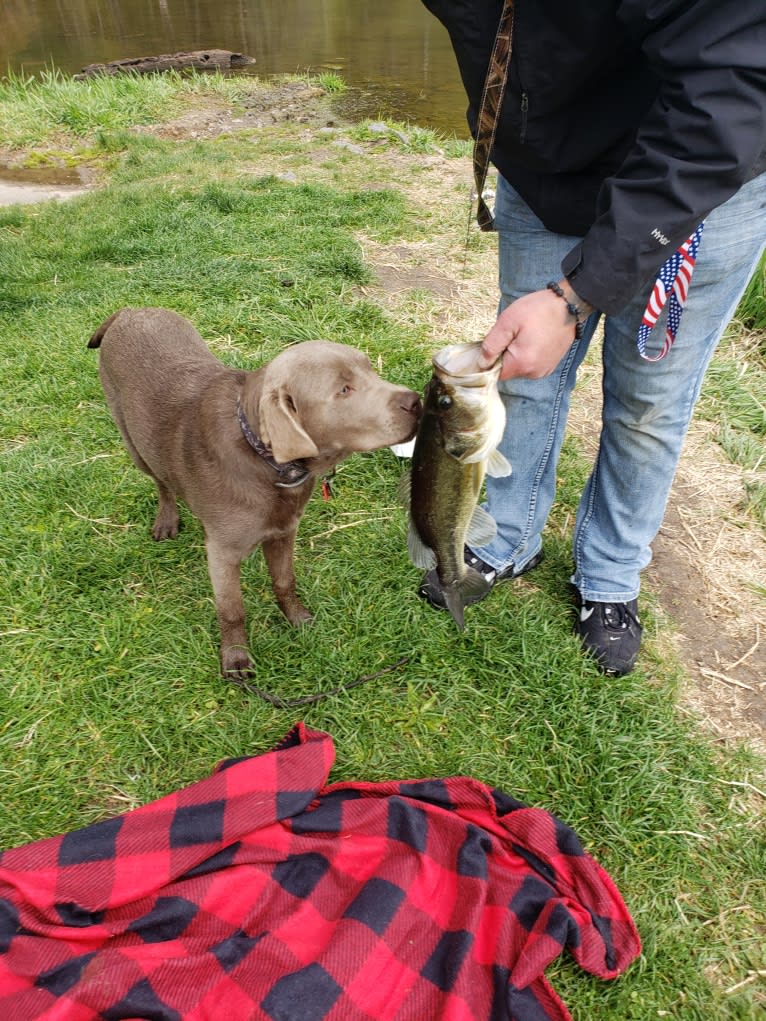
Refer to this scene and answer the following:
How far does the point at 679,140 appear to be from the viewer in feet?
5.74

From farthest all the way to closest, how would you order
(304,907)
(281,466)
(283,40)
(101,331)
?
1. (283,40)
2. (101,331)
3. (281,466)
4. (304,907)

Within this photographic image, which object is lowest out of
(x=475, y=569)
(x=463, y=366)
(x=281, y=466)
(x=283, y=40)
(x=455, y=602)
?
(x=475, y=569)

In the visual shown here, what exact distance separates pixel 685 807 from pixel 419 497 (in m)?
1.48

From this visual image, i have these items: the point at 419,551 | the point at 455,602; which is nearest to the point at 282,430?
the point at 419,551

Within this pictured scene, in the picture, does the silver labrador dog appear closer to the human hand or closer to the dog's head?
the dog's head

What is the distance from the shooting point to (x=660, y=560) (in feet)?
11.9

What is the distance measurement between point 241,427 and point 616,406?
143 cm

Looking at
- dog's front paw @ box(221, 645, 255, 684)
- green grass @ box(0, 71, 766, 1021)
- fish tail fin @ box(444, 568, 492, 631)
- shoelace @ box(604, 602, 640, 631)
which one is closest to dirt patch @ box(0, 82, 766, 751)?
green grass @ box(0, 71, 766, 1021)

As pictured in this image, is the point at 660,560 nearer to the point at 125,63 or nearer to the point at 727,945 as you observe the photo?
the point at 727,945

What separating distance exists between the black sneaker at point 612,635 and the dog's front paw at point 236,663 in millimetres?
1435

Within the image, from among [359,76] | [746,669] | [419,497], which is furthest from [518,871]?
[359,76]

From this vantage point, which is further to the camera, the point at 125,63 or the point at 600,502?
the point at 125,63

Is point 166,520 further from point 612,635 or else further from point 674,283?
point 674,283

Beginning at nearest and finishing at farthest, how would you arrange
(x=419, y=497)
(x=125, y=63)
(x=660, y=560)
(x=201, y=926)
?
(x=201, y=926) → (x=419, y=497) → (x=660, y=560) → (x=125, y=63)
